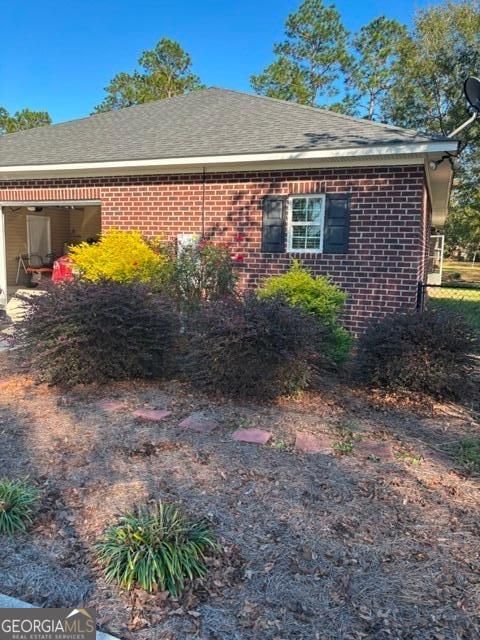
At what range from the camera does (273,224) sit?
7.86 metres

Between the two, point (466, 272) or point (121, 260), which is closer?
point (121, 260)

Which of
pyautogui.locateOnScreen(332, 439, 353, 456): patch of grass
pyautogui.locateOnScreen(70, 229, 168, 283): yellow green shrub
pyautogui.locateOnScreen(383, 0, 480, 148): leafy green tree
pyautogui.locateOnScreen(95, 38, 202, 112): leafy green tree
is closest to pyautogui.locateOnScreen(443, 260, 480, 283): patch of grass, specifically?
pyautogui.locateOnScreen(383, 0, 480, 148): leafy green tree

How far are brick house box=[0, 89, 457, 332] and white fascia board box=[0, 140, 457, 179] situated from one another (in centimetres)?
2

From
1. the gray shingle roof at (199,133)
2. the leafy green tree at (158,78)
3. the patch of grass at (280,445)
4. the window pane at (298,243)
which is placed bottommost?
the patch of grass at (280,445)

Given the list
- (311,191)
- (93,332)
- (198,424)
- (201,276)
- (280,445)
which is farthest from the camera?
(311,191)

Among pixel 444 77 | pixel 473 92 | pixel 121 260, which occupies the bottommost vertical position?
pixel 121 260

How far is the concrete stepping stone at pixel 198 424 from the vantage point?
389cm

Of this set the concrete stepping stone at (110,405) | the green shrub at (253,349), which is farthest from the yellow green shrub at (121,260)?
the concrete stepping stone at (110,405)

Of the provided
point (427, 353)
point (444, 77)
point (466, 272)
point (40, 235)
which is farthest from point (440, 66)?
point (427, 353)

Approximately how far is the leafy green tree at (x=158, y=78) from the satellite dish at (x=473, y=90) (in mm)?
23484

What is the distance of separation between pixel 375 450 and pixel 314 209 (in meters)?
4.94

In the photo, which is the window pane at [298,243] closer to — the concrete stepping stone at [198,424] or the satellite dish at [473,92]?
the satellite dish at [473,92]

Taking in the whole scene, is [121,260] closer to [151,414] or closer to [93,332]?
[93,332]

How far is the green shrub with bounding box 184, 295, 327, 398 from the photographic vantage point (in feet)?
14.5
